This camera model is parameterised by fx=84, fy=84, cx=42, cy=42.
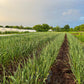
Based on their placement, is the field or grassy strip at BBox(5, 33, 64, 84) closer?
grassy strip at BBox(5, 33, 64, 84)

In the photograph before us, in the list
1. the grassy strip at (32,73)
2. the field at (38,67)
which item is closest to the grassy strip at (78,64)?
the field at (38,67)

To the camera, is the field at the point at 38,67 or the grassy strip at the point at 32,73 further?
the field at the point at 38,67

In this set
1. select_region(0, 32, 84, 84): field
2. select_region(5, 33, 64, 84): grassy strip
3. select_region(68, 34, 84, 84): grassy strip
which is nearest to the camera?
select_region(5, 33, 64, 84): grassy strip

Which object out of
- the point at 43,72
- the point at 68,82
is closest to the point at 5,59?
the point at 43,72

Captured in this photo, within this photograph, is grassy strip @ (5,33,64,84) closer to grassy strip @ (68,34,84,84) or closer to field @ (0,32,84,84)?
field @ (0,32,84,84)

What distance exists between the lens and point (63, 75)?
1861 mm

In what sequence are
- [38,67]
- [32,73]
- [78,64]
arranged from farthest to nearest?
[78,64]
[38,67]
[32,73]

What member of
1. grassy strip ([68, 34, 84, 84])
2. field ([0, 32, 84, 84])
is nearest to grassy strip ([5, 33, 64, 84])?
field ([0, 32, 84, 84])

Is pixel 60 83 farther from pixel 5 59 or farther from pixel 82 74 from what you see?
pixel 5 59

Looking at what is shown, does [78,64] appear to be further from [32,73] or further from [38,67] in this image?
[32,73]

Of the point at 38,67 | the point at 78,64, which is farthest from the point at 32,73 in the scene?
the point at 78,64

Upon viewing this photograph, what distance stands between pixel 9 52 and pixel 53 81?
1176 millimetres

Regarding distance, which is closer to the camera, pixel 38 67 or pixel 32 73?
pixel 32 73

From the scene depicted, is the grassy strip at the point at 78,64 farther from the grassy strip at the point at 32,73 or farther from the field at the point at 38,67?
the grassy strip at the point at 32,73
